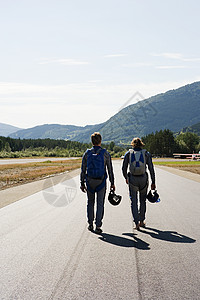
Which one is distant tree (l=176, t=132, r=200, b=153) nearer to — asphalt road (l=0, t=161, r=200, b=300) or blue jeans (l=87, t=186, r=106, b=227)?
asphalt road (l=0, t=161, r=200, b=300)

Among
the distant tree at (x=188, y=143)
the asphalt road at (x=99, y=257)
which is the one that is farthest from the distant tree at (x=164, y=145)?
the asphalt road at (x=99, y=257)

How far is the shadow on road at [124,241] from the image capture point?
6.53m

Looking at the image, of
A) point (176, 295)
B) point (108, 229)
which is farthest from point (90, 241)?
point (176, 295)

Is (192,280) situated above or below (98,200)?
below

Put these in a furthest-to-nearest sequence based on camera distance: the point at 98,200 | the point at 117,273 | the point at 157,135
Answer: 1. the point at 157,135
2. the point at 98,200
3. the point at 117,273

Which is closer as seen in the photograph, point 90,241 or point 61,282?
point 61,282

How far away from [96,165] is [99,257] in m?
2.57

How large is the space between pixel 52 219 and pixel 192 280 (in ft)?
16.8

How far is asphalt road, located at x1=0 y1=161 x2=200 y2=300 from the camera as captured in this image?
4.39 m

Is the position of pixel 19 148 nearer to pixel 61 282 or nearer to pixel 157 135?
pixel 157 135

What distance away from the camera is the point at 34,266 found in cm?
531

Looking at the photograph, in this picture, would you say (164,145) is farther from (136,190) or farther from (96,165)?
(96,165)

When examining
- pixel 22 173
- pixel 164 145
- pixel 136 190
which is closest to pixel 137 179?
pixel 136 190

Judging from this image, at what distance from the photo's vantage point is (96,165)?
7973 mm
